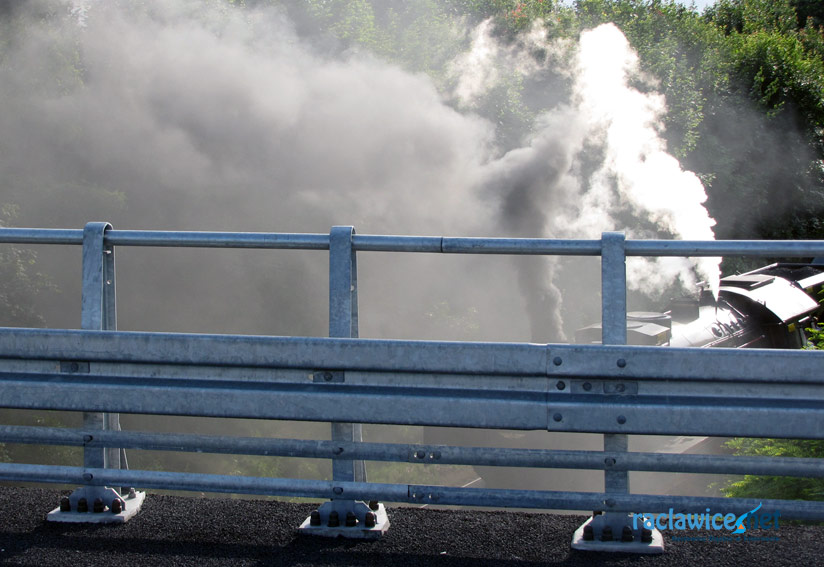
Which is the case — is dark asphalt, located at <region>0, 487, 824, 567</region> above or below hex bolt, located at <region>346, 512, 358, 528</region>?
below

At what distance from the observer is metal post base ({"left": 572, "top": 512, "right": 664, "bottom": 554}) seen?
259 centimetres

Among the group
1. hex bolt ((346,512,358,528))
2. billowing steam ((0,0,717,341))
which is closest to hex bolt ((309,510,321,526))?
hex bolt ((346,512,358,528))

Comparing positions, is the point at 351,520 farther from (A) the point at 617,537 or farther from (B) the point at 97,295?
(B) the point at 97,295

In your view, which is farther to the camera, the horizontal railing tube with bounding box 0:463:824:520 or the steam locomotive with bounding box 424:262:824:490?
the steam locomotive with bounding box 424:262:824:490

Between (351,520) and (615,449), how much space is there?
888 millimetres

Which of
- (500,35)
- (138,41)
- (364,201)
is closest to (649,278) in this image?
(364,201)

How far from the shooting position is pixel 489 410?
252 centimetres

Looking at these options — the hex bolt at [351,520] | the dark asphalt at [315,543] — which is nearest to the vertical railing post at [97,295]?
the dark asphalt at [315,543]

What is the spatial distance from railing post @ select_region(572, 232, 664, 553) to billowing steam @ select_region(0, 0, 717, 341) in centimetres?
2055

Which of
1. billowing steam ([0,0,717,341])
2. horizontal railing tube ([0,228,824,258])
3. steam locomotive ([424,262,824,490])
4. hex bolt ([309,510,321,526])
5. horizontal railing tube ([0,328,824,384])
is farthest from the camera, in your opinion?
billowing steam ([0,0,717,341])

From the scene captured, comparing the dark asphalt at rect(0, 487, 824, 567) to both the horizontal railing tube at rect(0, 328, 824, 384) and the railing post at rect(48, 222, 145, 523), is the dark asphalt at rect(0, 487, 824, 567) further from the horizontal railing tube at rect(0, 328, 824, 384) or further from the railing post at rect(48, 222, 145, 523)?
the horizontal railing tube at rect(0, 328, 824, 384)

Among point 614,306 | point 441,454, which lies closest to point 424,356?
point 441,454

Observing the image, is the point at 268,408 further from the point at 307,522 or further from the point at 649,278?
the point at 649,278

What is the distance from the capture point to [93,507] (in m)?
2.88
